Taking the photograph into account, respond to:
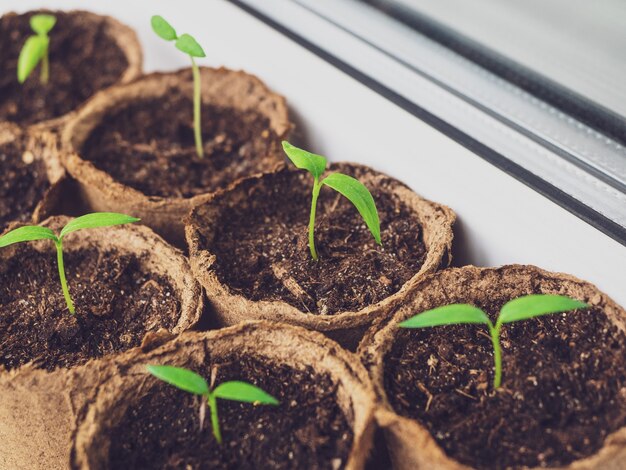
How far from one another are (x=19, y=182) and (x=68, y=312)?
0.49 meters

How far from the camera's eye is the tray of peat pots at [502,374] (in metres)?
0.90

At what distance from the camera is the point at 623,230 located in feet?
3.49

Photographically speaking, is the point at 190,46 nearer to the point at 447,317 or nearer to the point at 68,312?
the point at 68,312

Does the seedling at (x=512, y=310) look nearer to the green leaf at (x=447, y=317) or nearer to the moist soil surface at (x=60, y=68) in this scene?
the green leaf at (x=447, y=317)

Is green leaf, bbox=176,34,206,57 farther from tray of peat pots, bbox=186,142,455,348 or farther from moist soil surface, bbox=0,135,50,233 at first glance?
moist soil surface, bbox=0,135,50,233

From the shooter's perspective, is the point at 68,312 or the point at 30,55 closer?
the point at 68,312

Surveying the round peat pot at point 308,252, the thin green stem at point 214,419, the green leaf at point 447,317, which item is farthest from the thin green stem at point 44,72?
the green leaf at point 447,317

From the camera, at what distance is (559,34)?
1360 millimetres

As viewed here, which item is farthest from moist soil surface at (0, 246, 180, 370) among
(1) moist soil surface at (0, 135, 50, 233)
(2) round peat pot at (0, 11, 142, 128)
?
(2) round peat pot at (0, 11, 142, 128)

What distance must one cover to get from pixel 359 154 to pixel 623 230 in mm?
600

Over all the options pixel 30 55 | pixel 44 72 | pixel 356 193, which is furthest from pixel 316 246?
pixel 44 72

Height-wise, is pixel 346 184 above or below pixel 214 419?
above

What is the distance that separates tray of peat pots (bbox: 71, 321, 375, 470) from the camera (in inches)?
37.8

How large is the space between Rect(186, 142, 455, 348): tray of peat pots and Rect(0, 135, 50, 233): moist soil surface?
465 millimetres
